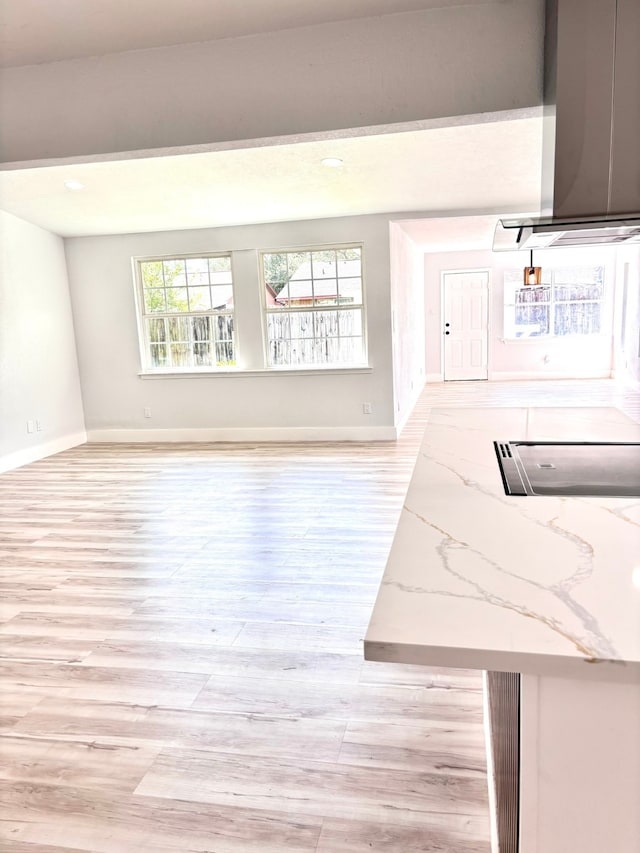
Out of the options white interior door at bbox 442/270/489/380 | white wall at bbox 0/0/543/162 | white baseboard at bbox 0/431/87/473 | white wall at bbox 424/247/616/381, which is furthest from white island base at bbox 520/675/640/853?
white interior door at bbox 442/270/489/380

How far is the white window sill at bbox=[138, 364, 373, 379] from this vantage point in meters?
6.51

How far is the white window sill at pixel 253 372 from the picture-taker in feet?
21.4

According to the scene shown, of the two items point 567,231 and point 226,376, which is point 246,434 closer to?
point 226,376

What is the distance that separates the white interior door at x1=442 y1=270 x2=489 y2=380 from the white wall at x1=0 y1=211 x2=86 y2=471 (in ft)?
21.1

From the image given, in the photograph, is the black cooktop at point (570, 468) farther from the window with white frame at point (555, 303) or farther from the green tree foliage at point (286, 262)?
the window with white frame at point (555, 303)

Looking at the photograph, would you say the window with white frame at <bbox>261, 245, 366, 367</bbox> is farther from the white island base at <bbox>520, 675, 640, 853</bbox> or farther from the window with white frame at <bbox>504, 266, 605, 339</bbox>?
the white island base at <bbox>520, 675, 640, 853</bbox>

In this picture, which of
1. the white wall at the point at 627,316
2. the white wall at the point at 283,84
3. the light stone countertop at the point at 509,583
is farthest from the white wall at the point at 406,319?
the light stone countertop at the point at 509,583

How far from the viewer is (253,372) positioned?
266 inches

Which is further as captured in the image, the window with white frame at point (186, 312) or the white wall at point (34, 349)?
the window with white frame at point (186, 312)

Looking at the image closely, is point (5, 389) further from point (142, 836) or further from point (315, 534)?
point (142, 836)

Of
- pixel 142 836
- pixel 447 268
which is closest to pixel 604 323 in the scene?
pixel 447 268

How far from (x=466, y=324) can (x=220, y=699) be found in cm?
952

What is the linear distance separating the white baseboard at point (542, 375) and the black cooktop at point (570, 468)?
884 cm

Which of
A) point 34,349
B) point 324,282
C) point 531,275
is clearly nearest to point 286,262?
point 324,282
